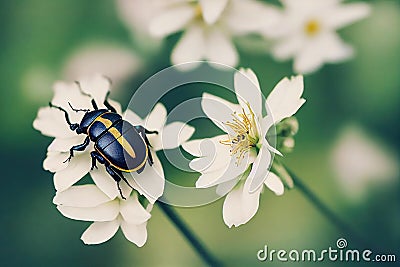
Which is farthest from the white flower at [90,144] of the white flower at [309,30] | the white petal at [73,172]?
the white flower at [309,30]

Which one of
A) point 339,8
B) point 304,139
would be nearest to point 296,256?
point 304,139

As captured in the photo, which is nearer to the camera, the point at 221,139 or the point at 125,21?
the point at 221,139

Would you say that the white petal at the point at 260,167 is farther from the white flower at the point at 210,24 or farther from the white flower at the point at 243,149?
the white flower at the point at 210,24

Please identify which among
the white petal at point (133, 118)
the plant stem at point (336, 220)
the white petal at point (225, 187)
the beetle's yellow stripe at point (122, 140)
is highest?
the white petal at point (133, 118)

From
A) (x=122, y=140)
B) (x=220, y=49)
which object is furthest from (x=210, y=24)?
(x=122, y=140)

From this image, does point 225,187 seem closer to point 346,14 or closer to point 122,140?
point 122,140

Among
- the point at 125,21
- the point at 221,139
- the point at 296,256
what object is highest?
the point at 125,21

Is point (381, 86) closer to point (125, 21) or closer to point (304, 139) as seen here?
point (304, 139)
